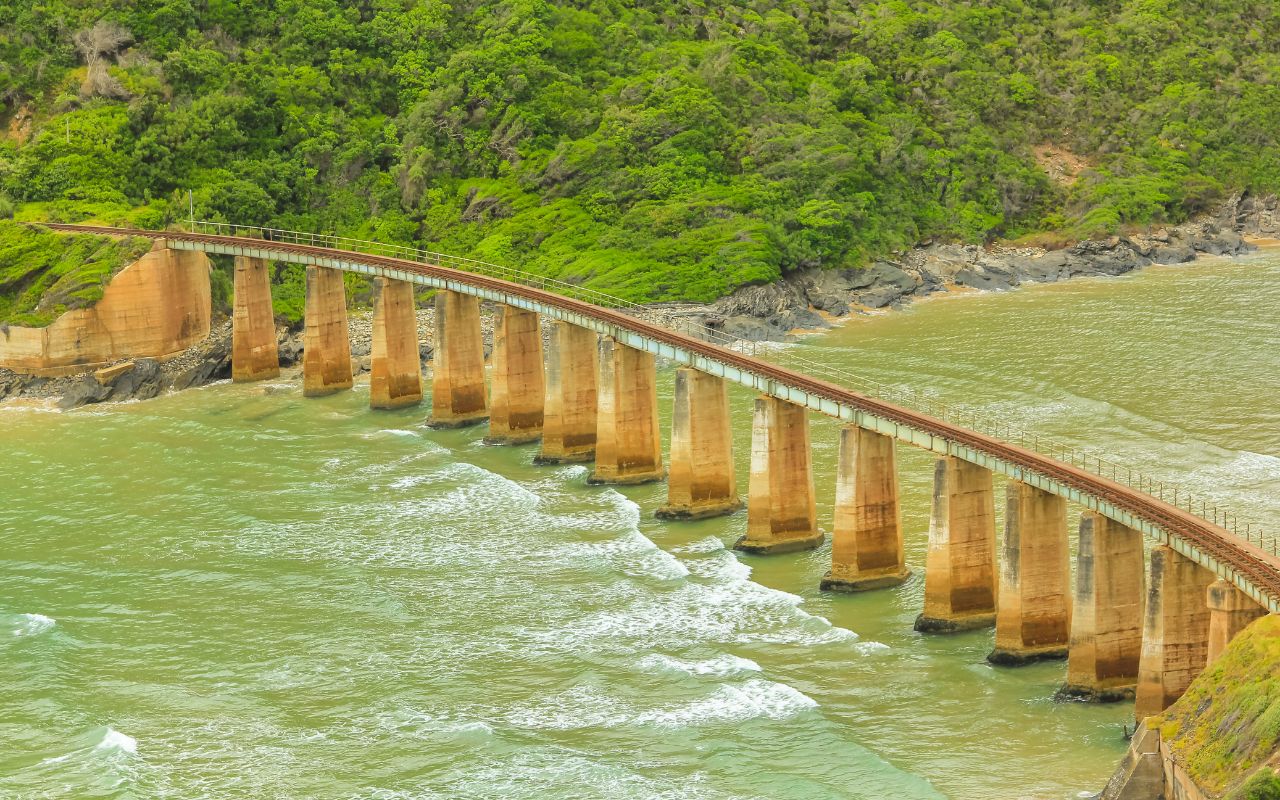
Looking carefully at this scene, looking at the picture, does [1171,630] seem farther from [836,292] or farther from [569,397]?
[836,292]

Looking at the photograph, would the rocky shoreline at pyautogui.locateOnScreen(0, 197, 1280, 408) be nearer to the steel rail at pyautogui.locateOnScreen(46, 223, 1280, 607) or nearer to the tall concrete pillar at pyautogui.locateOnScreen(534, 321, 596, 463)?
the steel rail at pyautogui.locateOnScreen(46, 223, 1280, 607)

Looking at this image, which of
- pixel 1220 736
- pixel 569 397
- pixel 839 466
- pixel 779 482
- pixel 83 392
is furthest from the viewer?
pixel 83 392

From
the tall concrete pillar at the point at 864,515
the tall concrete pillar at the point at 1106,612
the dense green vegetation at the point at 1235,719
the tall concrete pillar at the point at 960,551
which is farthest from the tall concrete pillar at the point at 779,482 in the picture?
the dense green vegetation at the point at 1235,719

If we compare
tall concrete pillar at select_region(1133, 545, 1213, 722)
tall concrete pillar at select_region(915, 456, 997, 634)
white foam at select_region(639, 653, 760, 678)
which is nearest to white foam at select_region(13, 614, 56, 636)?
white foam at select_region(639, 653, 760, 678)

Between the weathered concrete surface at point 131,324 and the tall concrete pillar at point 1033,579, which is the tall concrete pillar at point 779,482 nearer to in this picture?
the tall concrete pillar at point 1033,579

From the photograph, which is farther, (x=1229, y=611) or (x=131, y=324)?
(x=131, y=324)

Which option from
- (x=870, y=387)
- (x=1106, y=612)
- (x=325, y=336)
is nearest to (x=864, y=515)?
(x=1106, y=612)
